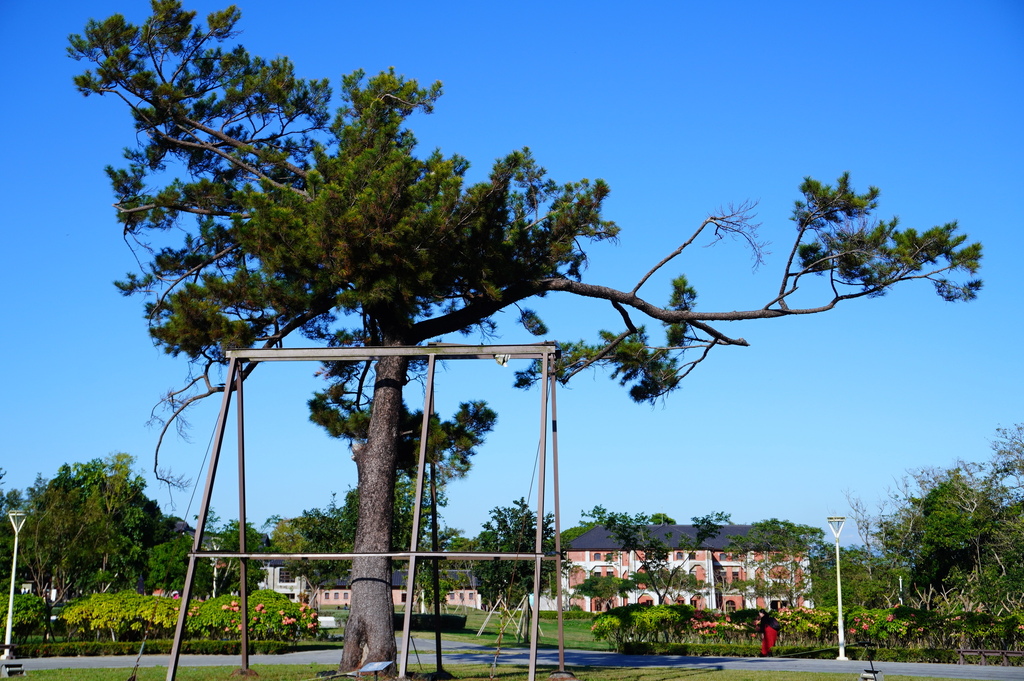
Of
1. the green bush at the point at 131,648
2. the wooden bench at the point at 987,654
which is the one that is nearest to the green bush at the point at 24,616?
the green bush at the point at 131,648

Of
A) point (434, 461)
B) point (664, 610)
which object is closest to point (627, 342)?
point (434, 461)

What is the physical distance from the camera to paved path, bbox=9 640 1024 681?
1476 cm

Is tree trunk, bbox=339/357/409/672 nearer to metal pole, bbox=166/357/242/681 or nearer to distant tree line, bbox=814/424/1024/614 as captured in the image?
metal pole, bbox=166/357/242/681

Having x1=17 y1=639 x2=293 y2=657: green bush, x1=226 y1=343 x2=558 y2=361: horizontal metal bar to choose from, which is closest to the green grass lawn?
x1=226 y1=343 x2=558 y2=361: horizontal metal bar

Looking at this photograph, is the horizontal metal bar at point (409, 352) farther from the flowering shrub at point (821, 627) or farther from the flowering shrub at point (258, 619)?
the flowering shrub at point (821, 627)

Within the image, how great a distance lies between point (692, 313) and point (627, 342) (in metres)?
1.44

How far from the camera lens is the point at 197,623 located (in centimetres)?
1997

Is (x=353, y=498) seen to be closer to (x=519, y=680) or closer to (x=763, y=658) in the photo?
(x=763, y=658)

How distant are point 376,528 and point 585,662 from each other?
6931 millimetres

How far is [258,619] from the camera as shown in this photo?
20.6 metres

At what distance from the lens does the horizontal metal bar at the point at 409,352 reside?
1060 cm

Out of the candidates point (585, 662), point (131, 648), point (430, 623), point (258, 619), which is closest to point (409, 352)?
point (585, 662)

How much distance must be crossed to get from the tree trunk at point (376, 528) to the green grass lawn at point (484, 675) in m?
0.68

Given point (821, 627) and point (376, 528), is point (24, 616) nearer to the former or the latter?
point (376, 528)
